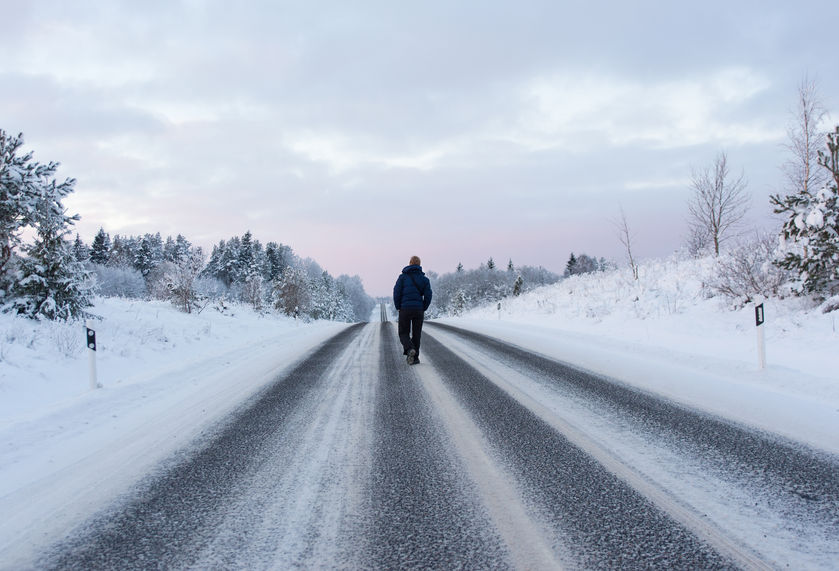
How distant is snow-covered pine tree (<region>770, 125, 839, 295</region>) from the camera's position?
28.7ft

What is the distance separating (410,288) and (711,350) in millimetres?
6226

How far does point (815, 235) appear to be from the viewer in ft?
29.1

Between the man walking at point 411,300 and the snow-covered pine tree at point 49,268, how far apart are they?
7639 mm

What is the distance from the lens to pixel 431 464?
3383mm

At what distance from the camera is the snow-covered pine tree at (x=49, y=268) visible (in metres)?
9.74

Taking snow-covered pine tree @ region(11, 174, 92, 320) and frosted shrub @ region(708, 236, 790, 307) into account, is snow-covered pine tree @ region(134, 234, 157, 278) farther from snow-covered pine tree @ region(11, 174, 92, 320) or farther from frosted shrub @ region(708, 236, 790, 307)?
frosted shrub @ region(708, 236, 790, 307)

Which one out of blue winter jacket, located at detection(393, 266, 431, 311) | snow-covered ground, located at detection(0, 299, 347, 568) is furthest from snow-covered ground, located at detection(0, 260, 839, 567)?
blue winter jacket, located at detection(393, 266, 431, 311)

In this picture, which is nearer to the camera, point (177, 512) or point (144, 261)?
point (177, 512)

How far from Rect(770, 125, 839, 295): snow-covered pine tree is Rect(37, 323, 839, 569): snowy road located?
22.1 feet

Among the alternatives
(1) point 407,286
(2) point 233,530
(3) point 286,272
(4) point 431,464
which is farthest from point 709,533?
(3) point 286,272

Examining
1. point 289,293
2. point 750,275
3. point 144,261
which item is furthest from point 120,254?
point 750,275

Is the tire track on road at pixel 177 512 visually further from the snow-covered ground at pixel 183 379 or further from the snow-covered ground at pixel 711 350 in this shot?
the snow-covered ground at pixel 711 350

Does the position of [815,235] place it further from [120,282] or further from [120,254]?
[120,254]

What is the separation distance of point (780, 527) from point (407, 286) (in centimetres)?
721
